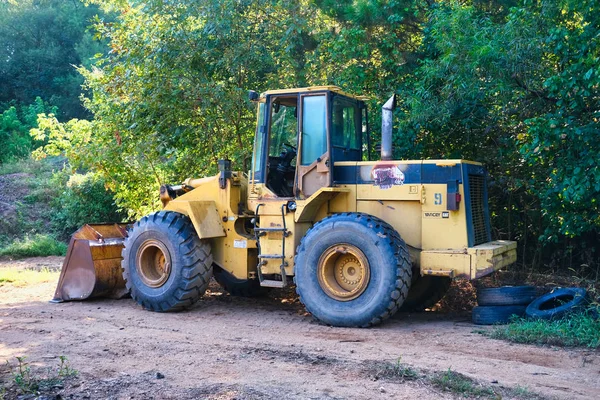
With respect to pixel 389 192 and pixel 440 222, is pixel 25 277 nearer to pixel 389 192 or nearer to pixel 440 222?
pixel 389 192

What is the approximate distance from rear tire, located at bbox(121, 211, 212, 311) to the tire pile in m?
3.74

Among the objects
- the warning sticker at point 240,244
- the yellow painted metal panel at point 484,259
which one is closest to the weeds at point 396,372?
the yellow painted metal panel at point 484,259

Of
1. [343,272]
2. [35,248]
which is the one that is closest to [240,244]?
[343,272]

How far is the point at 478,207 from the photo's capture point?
8.65 m

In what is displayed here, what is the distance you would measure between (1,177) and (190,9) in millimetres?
15725

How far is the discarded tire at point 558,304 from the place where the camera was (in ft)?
25.6

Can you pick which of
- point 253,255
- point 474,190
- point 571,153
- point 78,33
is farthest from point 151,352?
point 78,33

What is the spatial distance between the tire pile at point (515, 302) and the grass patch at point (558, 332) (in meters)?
0.39

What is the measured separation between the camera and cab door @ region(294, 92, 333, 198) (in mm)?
8750

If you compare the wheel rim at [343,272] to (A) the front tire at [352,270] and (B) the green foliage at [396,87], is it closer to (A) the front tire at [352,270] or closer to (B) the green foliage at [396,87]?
(A) the front tire at [352,270]

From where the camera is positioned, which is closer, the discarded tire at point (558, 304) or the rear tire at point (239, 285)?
the discarded tire at point (558, 304)

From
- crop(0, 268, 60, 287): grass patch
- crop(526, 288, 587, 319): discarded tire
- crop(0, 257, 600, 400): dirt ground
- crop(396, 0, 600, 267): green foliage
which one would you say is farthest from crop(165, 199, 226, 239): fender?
crop(0, 268, 60, 287): grass patch

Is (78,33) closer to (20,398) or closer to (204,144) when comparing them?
(204,144)

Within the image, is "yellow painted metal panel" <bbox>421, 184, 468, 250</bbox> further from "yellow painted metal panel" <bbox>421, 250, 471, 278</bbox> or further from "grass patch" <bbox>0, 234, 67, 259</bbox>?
"grass patch" <bbox>0, 234, 67, 259</bbox>
